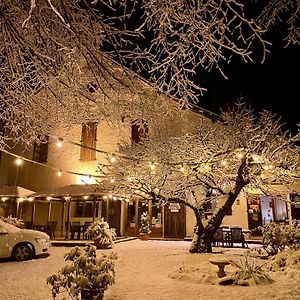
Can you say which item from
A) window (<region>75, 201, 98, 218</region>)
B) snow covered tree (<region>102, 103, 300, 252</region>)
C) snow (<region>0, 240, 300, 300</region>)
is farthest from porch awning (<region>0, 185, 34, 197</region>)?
snow (<region>0, 240, 300, 300</region>)

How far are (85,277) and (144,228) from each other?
1394 centimetres

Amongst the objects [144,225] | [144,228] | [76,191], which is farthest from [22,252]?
[144,225]

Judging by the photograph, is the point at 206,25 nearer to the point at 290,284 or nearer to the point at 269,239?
the point at 290,284

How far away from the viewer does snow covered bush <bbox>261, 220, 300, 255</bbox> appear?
960 centimetres

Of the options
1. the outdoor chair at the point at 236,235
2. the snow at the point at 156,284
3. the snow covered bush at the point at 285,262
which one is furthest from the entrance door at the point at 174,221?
the snow covered bush at the point at 285,262

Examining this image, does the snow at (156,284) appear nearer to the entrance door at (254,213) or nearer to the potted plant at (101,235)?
the potted plant at (101,235)

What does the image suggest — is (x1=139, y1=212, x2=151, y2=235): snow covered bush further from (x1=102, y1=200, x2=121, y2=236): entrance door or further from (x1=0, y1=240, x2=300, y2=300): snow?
(x1=0, y1=240, x2=300, y2=300): snow

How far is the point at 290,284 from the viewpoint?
6.56 meters

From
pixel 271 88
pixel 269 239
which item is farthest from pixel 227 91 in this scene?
pixel 269 239

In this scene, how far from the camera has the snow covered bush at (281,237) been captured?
9.60 m

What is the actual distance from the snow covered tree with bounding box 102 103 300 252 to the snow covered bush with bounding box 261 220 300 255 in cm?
184

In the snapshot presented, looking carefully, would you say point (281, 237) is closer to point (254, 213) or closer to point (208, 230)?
point (208, 230)

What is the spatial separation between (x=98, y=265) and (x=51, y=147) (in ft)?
58.1

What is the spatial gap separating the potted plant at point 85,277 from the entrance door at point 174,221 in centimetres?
1415
